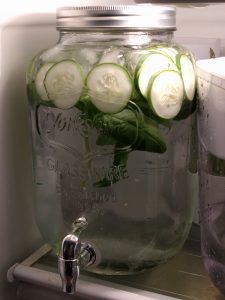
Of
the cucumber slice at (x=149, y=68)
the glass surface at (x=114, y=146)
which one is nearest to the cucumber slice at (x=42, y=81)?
the glass surface at (x=114, y=146)

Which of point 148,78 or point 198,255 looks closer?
point 148,78

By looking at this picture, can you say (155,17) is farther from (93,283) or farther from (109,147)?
(93,283)

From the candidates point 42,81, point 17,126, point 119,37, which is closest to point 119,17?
point 119,37

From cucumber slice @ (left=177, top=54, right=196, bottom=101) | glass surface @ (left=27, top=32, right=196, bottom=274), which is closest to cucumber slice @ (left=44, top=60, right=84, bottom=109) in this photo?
glass surface @ (left=27, top=32, right=196, bottom=274)

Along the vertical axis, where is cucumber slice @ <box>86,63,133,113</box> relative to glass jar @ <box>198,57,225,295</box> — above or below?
above

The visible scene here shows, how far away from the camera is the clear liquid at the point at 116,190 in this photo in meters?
0.62

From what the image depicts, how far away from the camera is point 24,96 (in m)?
0.72

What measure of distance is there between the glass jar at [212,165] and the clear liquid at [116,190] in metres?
0.04

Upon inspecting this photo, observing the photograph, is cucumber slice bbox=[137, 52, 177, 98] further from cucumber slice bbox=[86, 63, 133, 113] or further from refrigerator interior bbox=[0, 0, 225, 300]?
refrigerator interior bbox=[0, 0, 225, 300]

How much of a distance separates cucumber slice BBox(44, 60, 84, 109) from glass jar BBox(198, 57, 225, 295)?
0.16 metres

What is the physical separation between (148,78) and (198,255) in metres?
0.30

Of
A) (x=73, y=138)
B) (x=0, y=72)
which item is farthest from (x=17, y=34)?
(x=73, y=138)

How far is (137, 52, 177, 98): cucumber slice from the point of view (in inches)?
23.0

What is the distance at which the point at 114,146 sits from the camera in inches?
23.9
